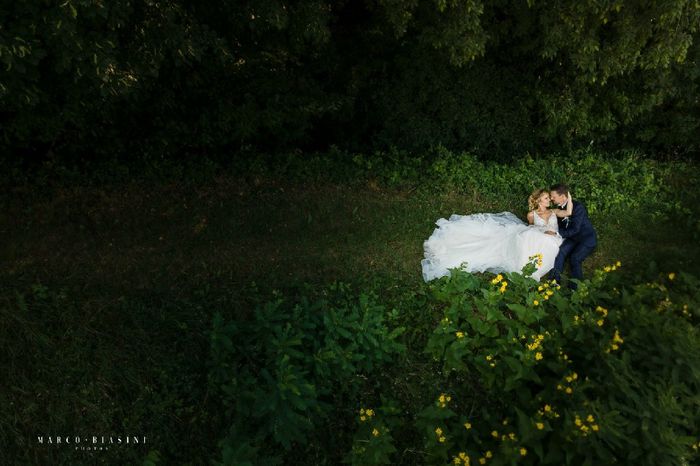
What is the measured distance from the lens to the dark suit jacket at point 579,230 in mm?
6637

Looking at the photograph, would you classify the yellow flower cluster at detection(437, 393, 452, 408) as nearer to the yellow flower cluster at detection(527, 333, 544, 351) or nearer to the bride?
the yellow flower cluster at detection(527, 333, 544, 351)

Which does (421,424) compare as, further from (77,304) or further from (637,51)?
(637,51)

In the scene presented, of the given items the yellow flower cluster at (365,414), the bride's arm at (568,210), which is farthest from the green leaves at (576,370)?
the bride's arm at (568,210)

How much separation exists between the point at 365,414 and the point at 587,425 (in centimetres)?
200

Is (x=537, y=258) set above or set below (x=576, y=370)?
above

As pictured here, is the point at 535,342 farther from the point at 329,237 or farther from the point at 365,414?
the point at 329,237

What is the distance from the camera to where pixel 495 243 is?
6.64 m

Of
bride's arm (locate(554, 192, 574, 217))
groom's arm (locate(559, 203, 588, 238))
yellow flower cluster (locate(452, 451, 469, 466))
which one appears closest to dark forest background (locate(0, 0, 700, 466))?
yellow flower cluster (locate(452, 451, 469, 466))

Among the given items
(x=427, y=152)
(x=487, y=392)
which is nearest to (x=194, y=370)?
(x=487, y=392)

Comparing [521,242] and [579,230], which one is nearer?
[521,242]

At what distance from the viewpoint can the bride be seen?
6.38 meters

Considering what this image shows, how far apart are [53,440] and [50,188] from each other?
165 inches

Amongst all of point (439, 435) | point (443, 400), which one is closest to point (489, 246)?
Answer: point (443, 400)

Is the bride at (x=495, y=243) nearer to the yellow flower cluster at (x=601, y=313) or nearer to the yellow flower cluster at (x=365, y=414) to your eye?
the yellow flower cluster at (x=601, y=313)
